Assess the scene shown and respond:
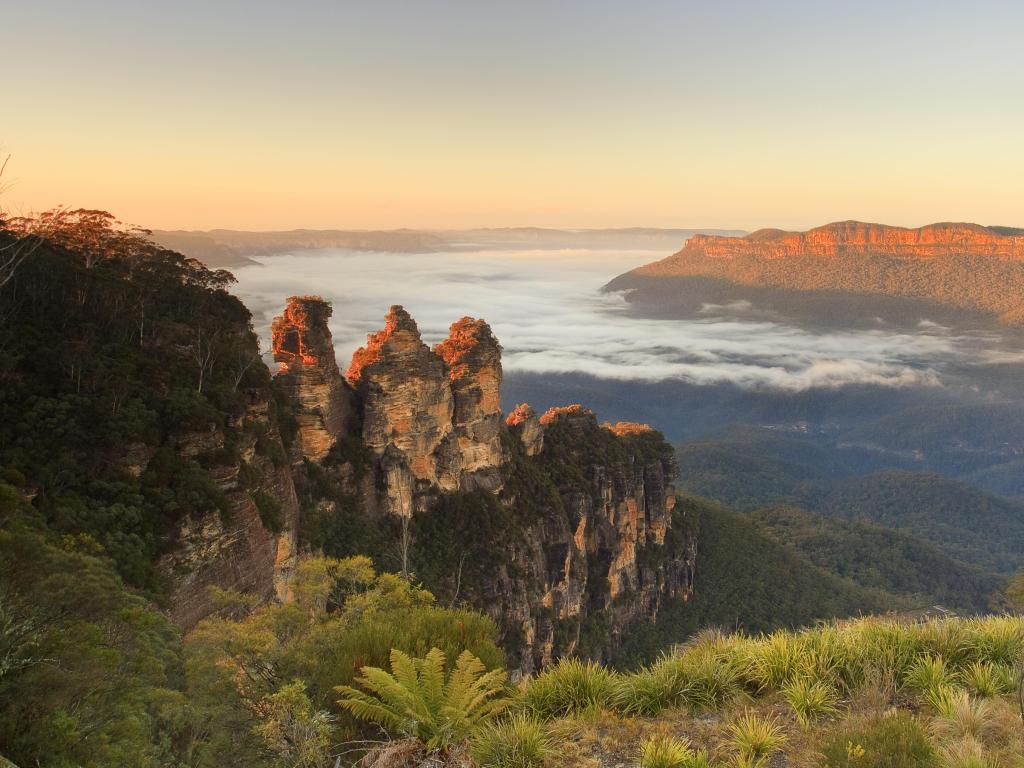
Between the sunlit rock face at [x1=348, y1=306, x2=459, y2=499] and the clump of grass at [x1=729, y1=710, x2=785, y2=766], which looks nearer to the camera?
the clump of grass at [x1=729, y1=710, x2=785, y2=766]

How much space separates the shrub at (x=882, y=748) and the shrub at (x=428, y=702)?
4.98 m

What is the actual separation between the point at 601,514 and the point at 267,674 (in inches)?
2644

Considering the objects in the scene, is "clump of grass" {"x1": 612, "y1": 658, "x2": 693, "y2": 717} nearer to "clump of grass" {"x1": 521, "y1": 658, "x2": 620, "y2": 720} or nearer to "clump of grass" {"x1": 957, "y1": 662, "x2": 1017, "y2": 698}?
"clump of grass" {"x1": 521, "y1": 658, "x2": 620, "y2": 720}

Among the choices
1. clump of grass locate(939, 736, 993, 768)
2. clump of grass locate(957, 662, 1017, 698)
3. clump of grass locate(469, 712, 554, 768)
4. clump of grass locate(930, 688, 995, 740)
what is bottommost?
clump of grass locate(469, 712, 554, 768)

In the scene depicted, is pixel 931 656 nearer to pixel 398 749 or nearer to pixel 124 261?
pixel 398 749

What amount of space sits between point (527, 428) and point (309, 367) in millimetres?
34527

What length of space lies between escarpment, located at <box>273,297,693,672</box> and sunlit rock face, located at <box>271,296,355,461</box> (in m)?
0.11

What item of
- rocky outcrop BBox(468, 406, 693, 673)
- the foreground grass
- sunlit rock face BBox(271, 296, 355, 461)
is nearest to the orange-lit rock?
rocky outcrop BBox(468, 406, 693, 673)

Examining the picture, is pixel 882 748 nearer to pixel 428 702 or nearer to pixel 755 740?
pixel 755 740

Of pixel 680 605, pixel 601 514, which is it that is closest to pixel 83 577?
pixel 601 514

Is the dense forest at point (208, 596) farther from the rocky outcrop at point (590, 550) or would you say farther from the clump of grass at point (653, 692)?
the rocky outcrop at point (590, 550)

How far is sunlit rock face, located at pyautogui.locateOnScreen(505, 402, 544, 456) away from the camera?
7525 centimetres

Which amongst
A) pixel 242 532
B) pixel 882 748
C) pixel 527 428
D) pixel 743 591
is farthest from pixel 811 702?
pixel 743 591

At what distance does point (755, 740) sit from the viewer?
9766 mm
